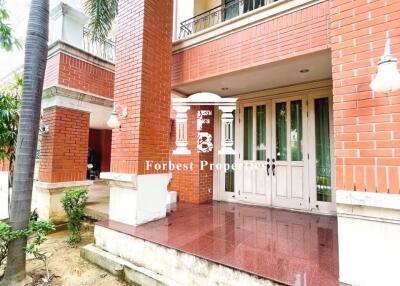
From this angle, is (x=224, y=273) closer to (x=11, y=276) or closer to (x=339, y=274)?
(x=339, y=274)

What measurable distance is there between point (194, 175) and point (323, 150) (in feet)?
10.3

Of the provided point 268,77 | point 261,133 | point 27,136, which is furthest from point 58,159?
point 268,77

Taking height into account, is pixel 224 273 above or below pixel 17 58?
below

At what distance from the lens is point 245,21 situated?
13.9 feet

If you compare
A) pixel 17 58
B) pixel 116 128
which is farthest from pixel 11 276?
pixel 17 58

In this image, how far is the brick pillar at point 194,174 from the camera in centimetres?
601

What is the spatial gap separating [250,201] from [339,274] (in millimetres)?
3563

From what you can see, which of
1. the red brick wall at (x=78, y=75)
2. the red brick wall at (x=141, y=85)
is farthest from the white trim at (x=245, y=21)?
the red brick wall at (x=78, y=75)

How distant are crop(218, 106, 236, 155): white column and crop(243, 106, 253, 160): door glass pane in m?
0.42

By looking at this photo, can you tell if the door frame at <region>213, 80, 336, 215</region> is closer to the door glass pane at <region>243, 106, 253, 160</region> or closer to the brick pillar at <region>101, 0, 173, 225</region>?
the door glass pane at <region>243, 106, 253, 160</region>

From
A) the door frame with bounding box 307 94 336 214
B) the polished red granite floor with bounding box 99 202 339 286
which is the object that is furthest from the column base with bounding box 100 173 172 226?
the door frame with bounding box 307 94 336 214

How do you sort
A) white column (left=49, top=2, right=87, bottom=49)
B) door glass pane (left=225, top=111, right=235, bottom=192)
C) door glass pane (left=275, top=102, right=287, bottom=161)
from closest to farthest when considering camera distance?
1. white column (left=49, top=2, right=87, bottom=49)
2. door glass pane (left=275, top=102, right=287, bottom=161)
3. door glass pane (left=225, top=111, right=235, bottom=192)

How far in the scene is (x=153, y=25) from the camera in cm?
429

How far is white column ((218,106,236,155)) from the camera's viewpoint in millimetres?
6312
